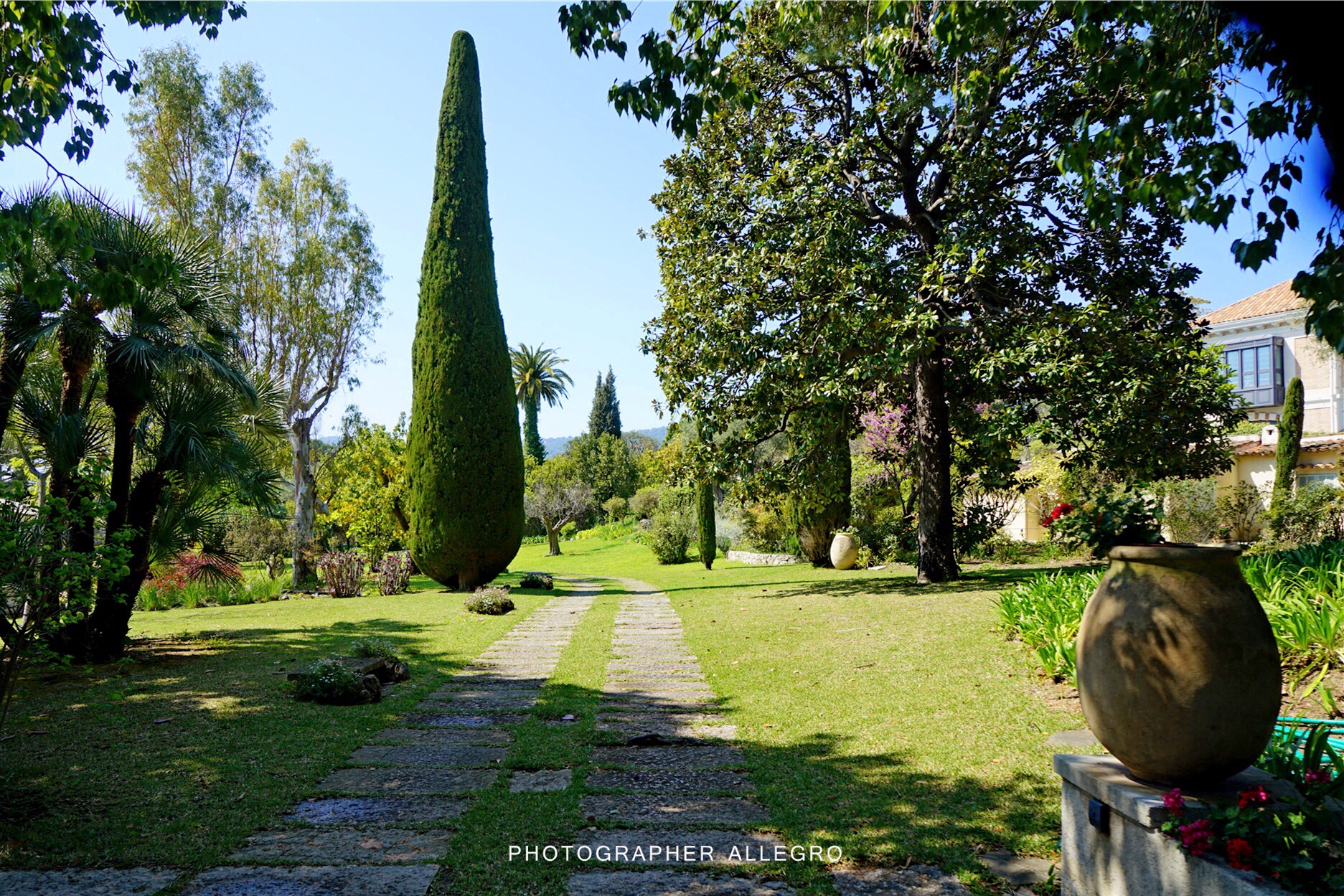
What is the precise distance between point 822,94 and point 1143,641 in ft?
40.2

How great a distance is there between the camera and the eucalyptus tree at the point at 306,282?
78.5ft

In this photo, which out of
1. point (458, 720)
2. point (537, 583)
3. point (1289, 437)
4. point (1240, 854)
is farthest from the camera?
point (1289, 437)

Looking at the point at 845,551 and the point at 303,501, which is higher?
the point at 303,501

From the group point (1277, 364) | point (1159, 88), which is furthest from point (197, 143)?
point (1277, 364)

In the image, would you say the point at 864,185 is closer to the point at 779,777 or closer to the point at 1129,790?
the point at 779,777

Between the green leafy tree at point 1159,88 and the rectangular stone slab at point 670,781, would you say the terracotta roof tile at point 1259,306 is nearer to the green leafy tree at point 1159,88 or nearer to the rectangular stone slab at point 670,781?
the green leafy tree at point 1159,88

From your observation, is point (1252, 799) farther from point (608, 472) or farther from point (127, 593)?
point (608, 472)

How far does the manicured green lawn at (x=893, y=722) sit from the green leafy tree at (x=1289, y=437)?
54.9 ft

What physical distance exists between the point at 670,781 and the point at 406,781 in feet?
5.06

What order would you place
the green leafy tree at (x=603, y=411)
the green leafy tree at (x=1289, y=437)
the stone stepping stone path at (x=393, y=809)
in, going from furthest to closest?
the green leafy tree at (x=603, y=411) < the green leafy tree at (x=1289, y=437) < the stone stepping stone path at (x=393, y=809)

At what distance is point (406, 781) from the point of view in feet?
14.6

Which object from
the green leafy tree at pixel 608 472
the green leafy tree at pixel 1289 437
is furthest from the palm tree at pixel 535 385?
the green leafy tree at pixel 1289 437

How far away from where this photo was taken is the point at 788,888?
310 centimetres

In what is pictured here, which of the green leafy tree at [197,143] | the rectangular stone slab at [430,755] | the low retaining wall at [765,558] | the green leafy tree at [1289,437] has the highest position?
the green leafy tree at [197,143]
